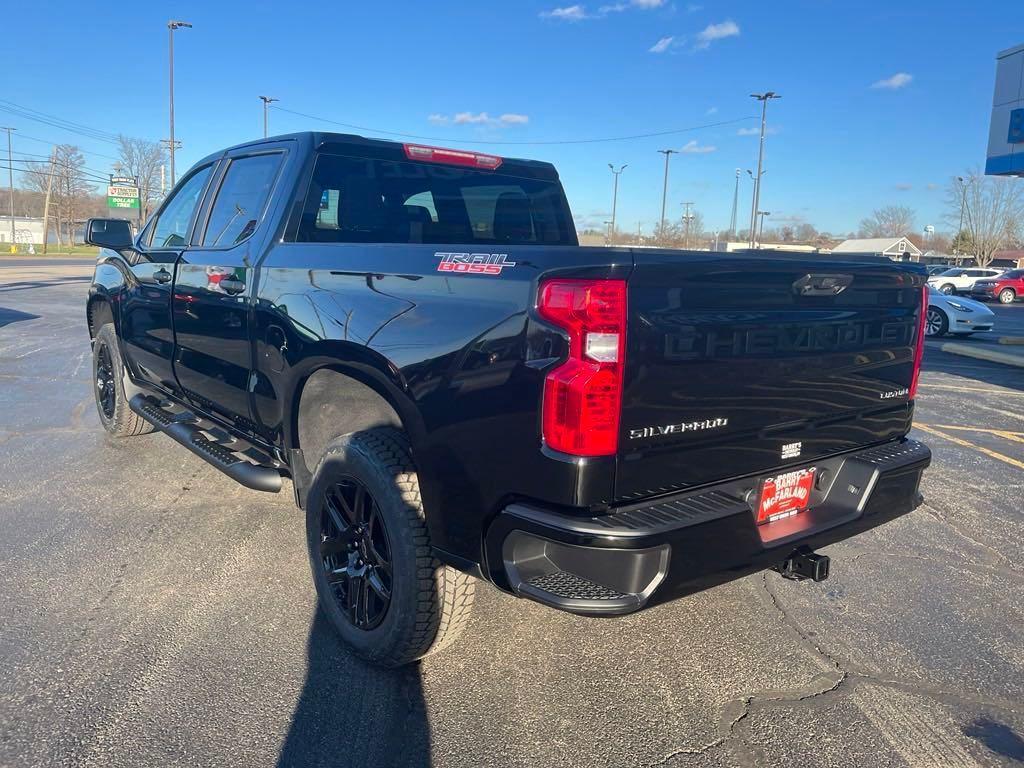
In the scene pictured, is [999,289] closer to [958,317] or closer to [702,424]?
[958,317]

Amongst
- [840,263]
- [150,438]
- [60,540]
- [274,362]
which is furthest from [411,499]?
[150,438]

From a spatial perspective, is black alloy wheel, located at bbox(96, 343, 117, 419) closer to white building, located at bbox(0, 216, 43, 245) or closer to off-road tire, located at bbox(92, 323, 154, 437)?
off-road tire, located at bbox(92, 323, 154, 437)

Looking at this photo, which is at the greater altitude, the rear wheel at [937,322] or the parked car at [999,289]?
the parked car at [999,289]

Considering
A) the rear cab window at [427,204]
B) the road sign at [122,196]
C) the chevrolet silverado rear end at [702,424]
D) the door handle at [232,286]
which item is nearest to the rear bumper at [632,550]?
the chevrolet silverado rear end at [702,424]

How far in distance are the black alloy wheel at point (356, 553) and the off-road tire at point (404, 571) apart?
64mm

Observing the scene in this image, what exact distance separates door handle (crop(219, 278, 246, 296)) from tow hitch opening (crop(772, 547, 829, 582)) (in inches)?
105

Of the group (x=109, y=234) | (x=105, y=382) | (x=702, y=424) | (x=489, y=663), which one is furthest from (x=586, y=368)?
(x=105, y=382)

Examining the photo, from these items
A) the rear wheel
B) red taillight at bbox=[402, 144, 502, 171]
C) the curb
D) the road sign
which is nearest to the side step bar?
red taillight at bbox=[402, 144, 502, 171]

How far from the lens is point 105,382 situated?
20.2 feet

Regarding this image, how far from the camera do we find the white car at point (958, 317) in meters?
16.0

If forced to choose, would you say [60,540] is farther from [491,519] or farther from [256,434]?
[491,519]

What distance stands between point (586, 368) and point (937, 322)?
16655mm

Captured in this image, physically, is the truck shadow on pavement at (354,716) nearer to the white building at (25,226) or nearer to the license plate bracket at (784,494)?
the license plate bracket at (784,494)

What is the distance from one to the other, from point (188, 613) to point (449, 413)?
176cm
